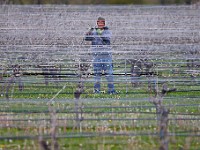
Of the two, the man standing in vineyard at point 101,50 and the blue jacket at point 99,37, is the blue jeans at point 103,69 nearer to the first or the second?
the man standing in vineyard at point 101,50

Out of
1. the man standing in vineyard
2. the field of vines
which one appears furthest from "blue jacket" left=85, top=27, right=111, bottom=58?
the field of vines

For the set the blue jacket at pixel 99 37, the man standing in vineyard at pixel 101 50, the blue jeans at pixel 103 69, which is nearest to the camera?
the blue jeans at pixel 103 69

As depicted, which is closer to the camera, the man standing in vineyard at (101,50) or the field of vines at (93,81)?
the field of vines at (93,81)

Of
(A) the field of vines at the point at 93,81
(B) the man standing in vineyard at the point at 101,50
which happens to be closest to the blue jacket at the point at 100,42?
(B) the man standing in vineyard at the point at 101,50

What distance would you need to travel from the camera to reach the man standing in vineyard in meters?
10.2

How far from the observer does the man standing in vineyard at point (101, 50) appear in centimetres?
1017

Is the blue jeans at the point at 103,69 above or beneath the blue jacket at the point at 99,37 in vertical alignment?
beneath

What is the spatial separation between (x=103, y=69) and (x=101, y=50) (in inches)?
15.5

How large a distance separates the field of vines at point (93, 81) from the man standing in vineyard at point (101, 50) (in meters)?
0.13

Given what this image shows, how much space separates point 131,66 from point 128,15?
198 cm

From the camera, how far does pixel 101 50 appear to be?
405 inches

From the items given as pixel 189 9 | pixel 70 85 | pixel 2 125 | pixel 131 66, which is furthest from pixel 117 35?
pixel 2 125

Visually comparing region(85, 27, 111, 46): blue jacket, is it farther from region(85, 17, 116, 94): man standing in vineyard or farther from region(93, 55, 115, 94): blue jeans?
region(93, 55, 115, 94): blue jeans

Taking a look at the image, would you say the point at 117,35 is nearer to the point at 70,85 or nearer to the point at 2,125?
the point at 70,85
